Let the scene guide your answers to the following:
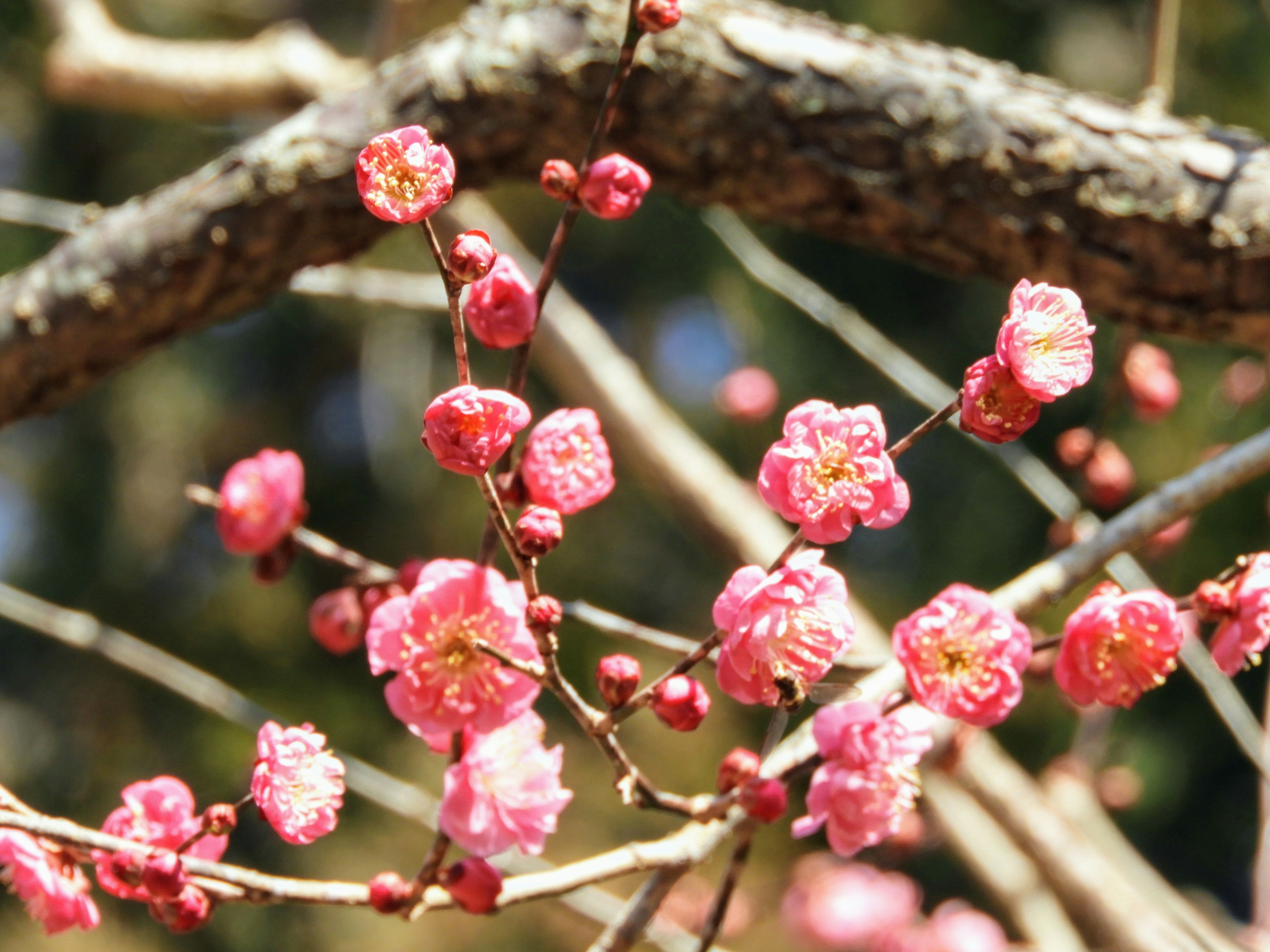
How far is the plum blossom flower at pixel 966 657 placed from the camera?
0.41m

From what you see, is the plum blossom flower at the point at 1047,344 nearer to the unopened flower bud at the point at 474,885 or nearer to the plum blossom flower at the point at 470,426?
the plum blossom flower at the point at 470,426

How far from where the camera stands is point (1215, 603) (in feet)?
1.41

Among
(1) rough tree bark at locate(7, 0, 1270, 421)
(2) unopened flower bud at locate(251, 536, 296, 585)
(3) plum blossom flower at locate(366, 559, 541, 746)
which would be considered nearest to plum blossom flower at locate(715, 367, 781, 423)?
(1) rough tree bark at locate(7, 0, 1270, 421)

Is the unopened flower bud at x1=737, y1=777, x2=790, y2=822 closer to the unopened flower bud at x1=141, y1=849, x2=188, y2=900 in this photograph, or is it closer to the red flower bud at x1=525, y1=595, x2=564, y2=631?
the red flower bud at x1=525, y1=595, x2=564, y2=631

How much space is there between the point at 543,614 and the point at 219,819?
16cm

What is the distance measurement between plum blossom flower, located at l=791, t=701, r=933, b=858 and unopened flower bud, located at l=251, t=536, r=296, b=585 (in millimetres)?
335

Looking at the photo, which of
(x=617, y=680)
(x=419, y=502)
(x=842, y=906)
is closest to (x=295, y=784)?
(x=617, y=680)

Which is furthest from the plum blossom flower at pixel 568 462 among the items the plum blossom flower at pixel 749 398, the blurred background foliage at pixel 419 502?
the blurred background foliage at pixel 419 502

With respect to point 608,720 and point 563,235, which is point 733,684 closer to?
point 608,720

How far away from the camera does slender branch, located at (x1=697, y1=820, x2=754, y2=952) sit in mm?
455

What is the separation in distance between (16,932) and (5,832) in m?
2.33

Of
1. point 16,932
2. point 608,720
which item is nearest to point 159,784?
point 608,720

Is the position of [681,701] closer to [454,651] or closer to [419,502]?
[454,651]

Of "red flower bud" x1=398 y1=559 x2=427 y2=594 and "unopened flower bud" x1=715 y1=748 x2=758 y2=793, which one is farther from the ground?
"red flower bud" x1=398 y1=559 x2=427 y2=594
